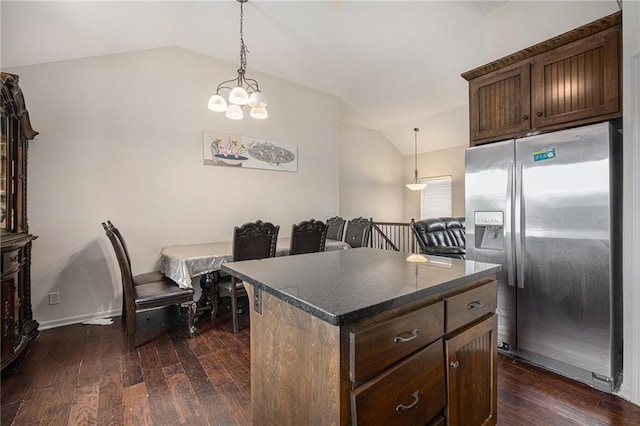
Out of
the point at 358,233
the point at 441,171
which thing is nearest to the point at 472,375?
the point at 358,233

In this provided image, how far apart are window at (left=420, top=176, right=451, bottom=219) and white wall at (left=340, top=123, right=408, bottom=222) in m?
0.63

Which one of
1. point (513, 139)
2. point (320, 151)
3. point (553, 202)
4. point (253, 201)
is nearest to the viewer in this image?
point (553, 202)

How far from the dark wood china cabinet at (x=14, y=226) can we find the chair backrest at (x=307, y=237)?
2.23m

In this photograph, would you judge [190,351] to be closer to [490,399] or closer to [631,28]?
[490,399]

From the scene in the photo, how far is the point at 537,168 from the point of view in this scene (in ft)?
7.37

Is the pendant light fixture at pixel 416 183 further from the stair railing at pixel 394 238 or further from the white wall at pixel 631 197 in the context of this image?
the white wall at pixel 631 197

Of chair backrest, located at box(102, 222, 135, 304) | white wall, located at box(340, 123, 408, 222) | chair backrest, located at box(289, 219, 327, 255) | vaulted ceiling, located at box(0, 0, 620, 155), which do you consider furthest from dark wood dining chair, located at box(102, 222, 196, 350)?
white wall, located at box(340, 123, 408, 222)

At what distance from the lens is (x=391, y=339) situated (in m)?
1.00

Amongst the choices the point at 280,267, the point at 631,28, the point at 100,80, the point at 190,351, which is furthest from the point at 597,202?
the point at 100,80

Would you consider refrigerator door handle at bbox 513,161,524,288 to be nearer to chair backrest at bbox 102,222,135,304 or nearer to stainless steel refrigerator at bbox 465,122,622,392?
stainless steel refrigerator at bbox 465,122,622,392

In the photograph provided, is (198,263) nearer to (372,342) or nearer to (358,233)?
(358,233)

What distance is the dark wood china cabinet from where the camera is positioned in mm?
2150

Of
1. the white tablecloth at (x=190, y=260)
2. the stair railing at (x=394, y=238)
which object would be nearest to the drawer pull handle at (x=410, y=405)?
the white tablecloth at (x=190, y=260)

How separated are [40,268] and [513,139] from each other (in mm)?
4694
